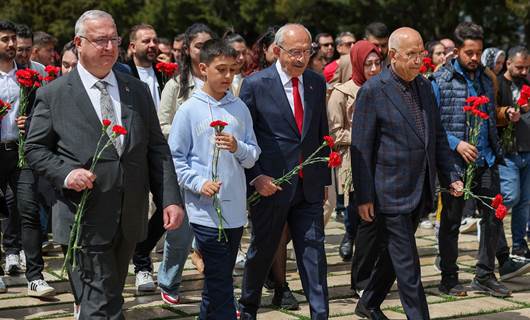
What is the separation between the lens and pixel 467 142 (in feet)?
24.3

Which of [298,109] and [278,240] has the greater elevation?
[298,109]

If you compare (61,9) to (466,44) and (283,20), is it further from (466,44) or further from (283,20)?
(466,44)

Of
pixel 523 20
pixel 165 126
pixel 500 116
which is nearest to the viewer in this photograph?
pixel 165 126

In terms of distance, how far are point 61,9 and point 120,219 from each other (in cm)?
2993

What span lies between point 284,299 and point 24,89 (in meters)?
2.77

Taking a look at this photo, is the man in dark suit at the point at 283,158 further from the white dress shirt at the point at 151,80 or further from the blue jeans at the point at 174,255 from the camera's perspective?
the white dress shirt at the point at 151,80

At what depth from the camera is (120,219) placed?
16.0 feet

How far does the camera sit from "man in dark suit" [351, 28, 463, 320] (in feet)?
19.7

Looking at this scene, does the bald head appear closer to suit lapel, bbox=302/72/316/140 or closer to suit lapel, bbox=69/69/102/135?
suit lapel, bbox=302/72/316/140

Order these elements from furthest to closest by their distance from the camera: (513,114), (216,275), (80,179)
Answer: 1. (513,114)
2. (216,275)
3. (80,179)

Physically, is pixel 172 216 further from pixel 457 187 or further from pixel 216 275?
pixel 457 187

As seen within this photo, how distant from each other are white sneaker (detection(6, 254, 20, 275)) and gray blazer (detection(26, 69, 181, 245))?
339 centimetres

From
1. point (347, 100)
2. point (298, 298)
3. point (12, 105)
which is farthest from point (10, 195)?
point (347, 100)

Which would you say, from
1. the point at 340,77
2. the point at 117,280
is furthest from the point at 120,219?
the point at 340,77
